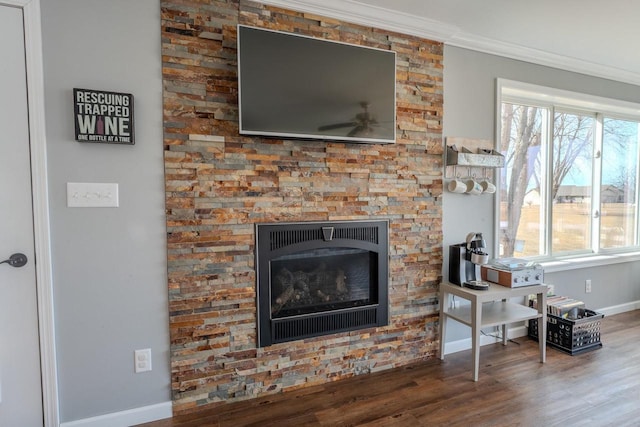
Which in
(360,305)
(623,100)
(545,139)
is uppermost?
(623,100)

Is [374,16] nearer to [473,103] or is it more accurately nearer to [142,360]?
[473,103]

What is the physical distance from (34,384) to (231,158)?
4.99 feet

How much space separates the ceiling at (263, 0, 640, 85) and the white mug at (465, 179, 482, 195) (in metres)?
1.04

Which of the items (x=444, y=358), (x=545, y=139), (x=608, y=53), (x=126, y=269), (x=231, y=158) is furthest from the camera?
(x=545, y=139)

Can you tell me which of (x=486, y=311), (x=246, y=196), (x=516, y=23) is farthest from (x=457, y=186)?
(x=246, y=196)

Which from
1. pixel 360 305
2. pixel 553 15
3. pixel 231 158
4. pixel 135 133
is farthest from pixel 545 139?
pixel 135 133

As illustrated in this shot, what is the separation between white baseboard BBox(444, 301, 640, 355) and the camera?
279 centimetres

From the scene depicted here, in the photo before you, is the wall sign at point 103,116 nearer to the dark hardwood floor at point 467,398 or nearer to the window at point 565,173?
the dark hardwood floor at point 467,398

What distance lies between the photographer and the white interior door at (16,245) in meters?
1.68

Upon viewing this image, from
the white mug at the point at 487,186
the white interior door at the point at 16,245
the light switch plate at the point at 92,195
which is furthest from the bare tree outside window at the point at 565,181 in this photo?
the white interior door at the point at 16,245

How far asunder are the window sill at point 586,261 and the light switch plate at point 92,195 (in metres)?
3.31

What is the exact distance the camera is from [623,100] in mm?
3627

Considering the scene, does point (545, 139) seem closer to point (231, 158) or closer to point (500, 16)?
point (500, 16)

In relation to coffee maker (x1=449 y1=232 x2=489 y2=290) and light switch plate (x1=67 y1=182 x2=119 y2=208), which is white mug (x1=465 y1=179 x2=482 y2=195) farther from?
light switch plate (x1=67 y1=182 x2=119 y2=208)
